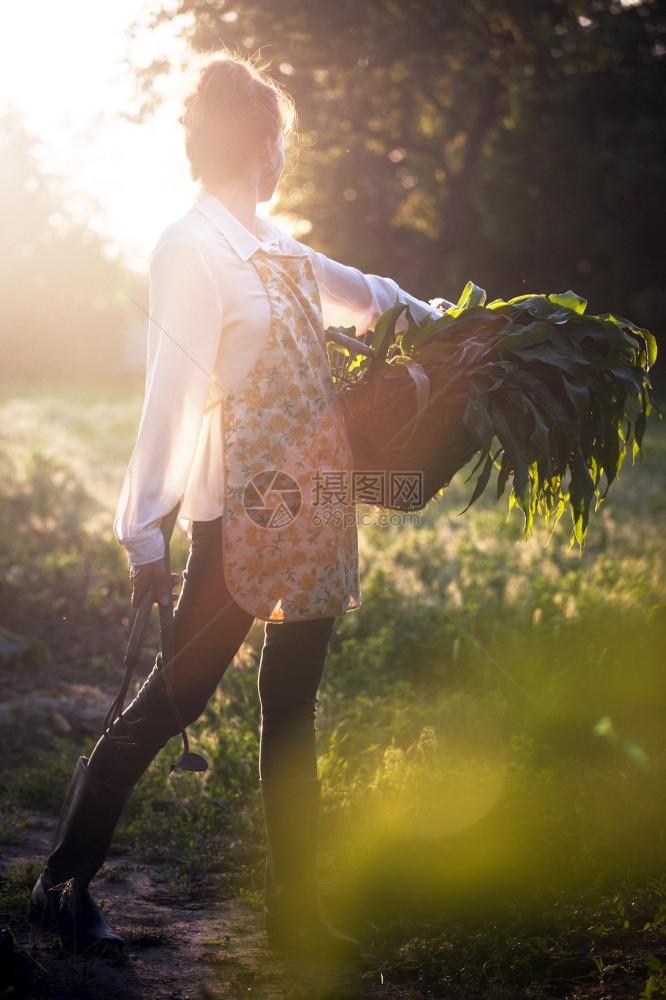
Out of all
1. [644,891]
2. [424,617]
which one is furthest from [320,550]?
[424,617]

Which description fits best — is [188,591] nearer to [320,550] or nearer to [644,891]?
[320,550]

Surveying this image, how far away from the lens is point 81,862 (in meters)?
2.67

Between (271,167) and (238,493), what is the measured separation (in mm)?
948

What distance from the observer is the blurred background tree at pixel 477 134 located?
13992 mm

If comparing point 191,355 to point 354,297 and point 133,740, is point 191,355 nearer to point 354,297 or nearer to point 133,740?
point 354,297

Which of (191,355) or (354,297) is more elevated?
(354,297)

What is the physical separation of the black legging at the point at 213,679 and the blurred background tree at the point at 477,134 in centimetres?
943

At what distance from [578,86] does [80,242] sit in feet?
113

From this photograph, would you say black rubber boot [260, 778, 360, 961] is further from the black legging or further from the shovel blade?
the shovel blade

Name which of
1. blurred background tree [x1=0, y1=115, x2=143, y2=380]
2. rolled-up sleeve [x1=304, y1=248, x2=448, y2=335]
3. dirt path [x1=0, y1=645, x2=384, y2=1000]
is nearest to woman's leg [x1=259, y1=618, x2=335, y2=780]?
dirt path [x1=0, y1=645, x2=384, y2=1000]

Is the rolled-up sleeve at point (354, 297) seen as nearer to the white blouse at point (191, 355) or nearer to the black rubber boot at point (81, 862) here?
the white blouse at point (191, 355)

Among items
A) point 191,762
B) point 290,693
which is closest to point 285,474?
point 290,693

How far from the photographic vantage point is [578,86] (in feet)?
83.0

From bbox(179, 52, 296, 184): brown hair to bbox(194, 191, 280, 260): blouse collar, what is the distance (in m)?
0.09
